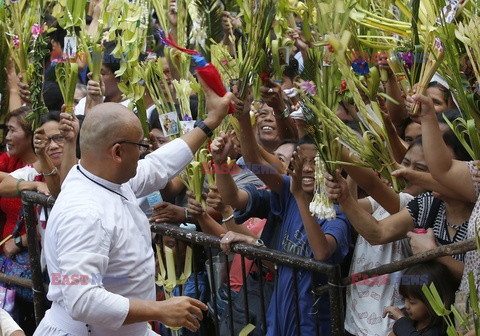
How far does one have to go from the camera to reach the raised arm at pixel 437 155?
3.91 m

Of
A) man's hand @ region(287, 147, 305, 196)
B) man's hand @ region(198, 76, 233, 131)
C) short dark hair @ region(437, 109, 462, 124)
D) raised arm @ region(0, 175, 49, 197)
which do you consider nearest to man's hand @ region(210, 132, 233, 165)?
man's hand @ region(198, 76, 233, 131)

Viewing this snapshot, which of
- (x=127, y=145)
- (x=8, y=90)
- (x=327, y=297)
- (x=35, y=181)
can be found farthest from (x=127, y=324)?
(x=8, y=90)

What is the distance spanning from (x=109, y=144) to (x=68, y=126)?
4.44 ft

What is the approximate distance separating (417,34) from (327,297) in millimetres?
1350

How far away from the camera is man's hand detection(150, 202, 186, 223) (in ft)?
17.3

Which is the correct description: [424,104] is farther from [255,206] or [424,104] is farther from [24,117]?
[24,117]

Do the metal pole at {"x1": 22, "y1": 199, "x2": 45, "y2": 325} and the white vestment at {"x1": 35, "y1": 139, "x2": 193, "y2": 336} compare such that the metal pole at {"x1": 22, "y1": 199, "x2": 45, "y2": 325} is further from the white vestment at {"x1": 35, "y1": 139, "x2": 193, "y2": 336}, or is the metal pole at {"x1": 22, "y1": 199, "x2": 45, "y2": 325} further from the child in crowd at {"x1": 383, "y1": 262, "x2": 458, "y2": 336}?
the child in crowd at {"x1": 383, "y1": 262, "x2": 458, "y2": 336}

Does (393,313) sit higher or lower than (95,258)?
lower

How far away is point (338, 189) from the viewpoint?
4.19 metres

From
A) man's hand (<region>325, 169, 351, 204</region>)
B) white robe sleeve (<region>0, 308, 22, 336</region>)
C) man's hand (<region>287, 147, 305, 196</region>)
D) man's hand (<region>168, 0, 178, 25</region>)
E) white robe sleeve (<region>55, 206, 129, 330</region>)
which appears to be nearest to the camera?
white robe sleeve (<region>55, 206, 129, 330</region>)

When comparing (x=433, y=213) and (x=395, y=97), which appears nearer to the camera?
(x=433, y=213)

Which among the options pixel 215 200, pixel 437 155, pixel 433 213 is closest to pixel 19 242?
pixel 215 200

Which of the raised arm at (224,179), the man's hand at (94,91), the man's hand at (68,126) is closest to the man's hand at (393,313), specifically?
the raised arm at (224,179)

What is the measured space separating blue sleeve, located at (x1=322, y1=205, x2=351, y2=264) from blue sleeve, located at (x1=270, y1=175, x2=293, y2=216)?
0.33 metres
